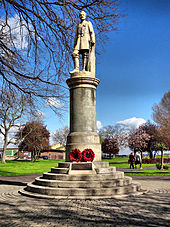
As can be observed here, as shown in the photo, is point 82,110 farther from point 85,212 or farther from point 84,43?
point 85,212

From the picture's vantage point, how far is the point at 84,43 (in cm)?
1104

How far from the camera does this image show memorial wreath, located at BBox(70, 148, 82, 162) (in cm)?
921

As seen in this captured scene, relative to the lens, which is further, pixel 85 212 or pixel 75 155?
pixel 75 155

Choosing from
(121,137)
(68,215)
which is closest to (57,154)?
(121,137)

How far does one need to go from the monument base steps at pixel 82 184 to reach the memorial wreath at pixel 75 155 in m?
0.27

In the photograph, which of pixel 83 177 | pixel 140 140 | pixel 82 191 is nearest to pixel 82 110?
pixel 83 177

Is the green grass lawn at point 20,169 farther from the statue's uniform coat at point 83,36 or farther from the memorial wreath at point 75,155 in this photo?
the statue's uniform coat at point 83,36

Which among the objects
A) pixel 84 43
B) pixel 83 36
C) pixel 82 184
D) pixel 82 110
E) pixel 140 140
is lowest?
pixel 82 184

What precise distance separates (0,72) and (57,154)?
71487 millimetres

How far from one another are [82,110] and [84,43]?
3302mm

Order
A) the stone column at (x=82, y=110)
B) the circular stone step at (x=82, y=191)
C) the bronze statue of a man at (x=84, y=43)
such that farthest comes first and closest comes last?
the bronze statue of a man at (x=84, y=43) → the stone column at (x=82, y=110) → the circular stone step at (x=82, y=191)

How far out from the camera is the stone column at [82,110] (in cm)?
1012

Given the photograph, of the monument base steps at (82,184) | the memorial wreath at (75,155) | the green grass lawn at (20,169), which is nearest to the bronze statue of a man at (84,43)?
the memorial wreath at (75,155)

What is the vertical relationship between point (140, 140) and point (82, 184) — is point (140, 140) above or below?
above
